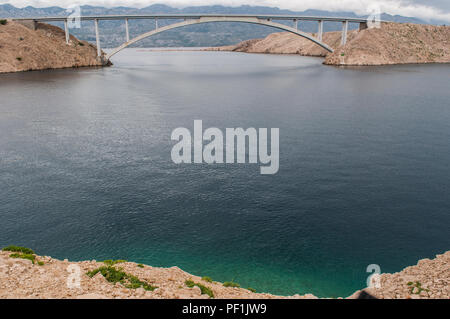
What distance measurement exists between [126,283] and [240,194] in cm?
1687

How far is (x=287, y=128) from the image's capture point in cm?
5328

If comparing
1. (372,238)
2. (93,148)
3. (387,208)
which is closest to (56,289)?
(372,238)

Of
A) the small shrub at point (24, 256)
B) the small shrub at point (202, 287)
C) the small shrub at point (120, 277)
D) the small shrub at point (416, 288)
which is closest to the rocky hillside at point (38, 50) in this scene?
the small shrub at point (24, 256)

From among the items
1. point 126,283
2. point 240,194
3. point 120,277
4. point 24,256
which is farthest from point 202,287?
point 240,194

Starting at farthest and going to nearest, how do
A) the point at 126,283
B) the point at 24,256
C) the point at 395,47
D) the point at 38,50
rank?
the point at 395,47 → the point at 38,50 → the point at 24,256 → the point at 126,283

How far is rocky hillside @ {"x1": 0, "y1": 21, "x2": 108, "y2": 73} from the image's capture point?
11204cm

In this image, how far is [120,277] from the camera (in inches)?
717

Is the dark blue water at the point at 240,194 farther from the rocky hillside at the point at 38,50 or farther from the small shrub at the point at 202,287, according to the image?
the rocky hillside at the point at 38,50

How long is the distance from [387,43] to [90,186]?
151243mm

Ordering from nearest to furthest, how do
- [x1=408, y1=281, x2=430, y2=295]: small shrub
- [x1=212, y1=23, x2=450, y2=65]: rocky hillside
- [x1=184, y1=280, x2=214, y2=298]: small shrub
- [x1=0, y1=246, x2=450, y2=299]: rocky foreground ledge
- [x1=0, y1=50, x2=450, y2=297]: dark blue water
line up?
[x1=0, y1=246, x2=450, y2=299]: rocky foreground ledge
[x1=408, y1=281, x2=430, y2=295]: small shrub
[x1=184, y1=280, x2=214, y2=298]: small shrub
[x1=0, y1=50, x2=450, y2=297]: dark blue water
[x1=212, y1=23, x2=450, y2=65]: rocky hillside

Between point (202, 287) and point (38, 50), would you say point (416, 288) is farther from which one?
point (38, 50)

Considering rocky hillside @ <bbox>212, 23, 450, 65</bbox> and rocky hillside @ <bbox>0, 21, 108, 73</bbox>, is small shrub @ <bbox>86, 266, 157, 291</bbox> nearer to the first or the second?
rocky hillside @ <bbox>0, 21, 108, 73</bbox>

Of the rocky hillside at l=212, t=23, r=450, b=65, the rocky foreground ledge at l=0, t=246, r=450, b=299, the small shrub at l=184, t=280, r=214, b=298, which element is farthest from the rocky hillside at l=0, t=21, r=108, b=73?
the small shrub at l=184, t=280, r=214, b=298

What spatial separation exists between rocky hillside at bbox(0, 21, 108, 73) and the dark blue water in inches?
2457
